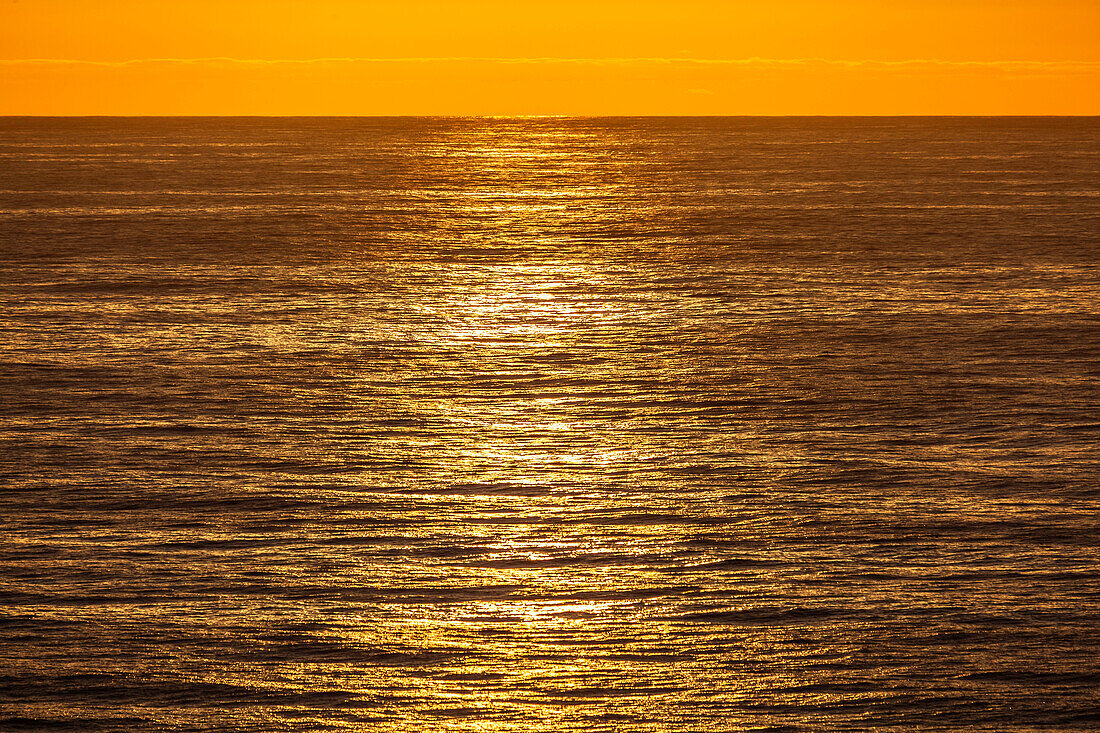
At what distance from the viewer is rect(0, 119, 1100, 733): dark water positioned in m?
28.3

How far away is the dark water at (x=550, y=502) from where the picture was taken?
28281 mm

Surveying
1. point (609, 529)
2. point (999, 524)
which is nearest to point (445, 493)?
point (609, 529)

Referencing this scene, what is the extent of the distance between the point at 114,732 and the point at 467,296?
56.8 m

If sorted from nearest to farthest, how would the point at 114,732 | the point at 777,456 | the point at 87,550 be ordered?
the point at 114,732 < the point at 87,550 < the point at 777,456

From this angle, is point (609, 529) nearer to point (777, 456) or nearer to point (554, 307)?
point (777, 456)

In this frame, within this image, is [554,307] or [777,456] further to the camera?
[554,307]

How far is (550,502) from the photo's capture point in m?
39.9

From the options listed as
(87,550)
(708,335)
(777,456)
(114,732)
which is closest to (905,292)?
(708,335)

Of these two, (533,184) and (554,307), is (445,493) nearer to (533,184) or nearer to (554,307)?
(554,307)

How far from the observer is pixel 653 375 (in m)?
57.8

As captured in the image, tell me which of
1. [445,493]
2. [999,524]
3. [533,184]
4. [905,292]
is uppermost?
[533,184]

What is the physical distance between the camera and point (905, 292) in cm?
8138

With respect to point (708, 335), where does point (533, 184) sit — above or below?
above

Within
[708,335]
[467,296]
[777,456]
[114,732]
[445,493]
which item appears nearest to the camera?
[114,732]
